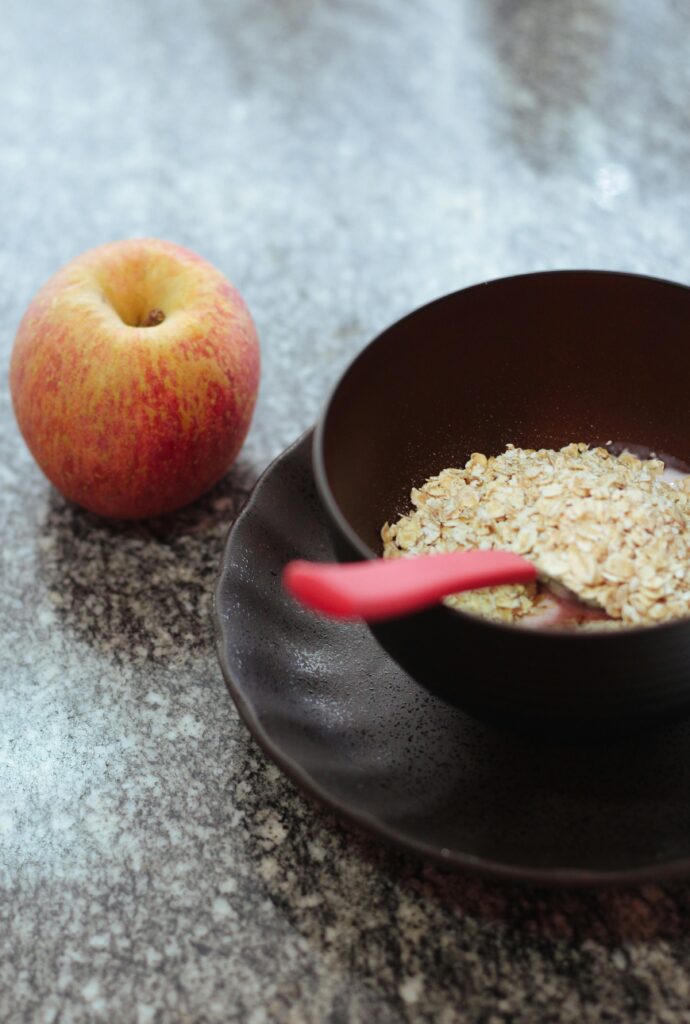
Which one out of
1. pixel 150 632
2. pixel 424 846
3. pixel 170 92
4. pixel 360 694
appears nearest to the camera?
pixel 424 846

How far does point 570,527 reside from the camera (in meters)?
0.57

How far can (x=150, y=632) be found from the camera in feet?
2.27

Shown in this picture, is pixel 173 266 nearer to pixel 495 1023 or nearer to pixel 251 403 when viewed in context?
pixel 251 403

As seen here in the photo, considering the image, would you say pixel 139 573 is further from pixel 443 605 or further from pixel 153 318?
pixel 443 605

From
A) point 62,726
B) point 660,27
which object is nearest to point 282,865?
point 62,726

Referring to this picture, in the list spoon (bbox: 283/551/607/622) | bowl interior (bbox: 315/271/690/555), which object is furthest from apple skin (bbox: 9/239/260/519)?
spoon (bbox: 283/551/607/622)

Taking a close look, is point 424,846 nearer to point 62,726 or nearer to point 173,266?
point 62,726

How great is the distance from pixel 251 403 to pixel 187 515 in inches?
3.8

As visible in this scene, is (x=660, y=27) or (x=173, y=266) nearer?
(x=173, y=266)

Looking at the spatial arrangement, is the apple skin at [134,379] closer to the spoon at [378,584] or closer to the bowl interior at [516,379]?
the bowl interior at [516,379]

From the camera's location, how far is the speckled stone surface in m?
0.52

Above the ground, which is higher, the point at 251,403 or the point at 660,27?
the point at 660,27

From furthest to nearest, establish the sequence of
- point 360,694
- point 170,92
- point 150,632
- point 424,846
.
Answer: point 170,92 < point 150,632 < point 360,694 < point 424,846

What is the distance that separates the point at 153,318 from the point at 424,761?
37cm
